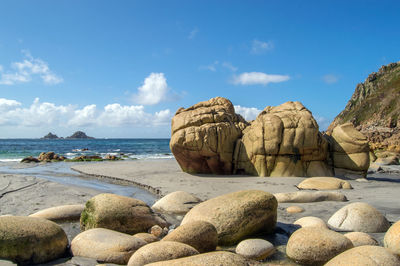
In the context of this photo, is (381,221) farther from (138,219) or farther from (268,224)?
(138,219)

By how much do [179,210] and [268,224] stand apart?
7.51ft

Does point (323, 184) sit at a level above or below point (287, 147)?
below

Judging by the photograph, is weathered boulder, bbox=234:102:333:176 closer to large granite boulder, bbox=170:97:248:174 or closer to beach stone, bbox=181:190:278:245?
large granite boulder, bbox=170:97:248:174

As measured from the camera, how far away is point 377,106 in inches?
2180

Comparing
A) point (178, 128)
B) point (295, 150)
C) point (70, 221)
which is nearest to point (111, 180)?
point (178, 128)

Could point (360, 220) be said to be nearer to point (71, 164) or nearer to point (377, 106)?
point (71, 164)

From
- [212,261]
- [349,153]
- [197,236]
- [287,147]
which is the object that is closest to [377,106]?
[349,153]

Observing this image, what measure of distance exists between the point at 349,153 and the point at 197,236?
9.84m

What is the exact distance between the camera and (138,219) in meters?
5.63

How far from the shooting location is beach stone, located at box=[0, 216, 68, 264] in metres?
3.93

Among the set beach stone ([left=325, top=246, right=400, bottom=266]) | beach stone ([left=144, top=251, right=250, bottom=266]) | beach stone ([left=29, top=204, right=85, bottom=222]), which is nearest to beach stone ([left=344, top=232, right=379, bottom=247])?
beach stone ([left=325, top=246, right=400, bottom=266])

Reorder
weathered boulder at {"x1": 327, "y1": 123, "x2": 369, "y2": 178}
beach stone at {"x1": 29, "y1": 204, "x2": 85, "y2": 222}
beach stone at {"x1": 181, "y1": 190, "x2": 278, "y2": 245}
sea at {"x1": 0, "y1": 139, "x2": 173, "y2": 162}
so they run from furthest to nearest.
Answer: sea at {"x1": 0, "y1": 139, "x2": 173, "y2": 162}
weathered boulder at {"x1": 327, "y1": 123, "x2": 369, "y2": 178}
beach stone at {"x1": 29, "y1": 204, "x2": 85, "y2": 222}
beach stone at {"x1": 181, "y1": 190, "x2": 278, "y2": 245}

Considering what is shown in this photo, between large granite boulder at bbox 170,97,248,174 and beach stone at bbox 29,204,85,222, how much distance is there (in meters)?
6.73

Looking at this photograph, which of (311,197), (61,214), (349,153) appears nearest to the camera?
(61,214)
